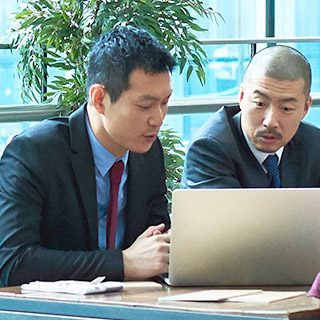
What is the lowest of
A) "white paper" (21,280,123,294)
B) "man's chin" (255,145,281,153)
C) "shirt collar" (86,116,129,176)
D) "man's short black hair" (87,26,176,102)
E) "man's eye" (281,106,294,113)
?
"white paper" (21,280,123,294)

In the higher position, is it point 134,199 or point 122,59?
point 122,59

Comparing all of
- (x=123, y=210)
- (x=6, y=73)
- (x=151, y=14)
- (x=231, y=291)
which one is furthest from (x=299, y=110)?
(x=6, y=73)

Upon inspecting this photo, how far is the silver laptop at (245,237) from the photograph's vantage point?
2850mm

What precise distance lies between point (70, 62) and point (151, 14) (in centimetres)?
48

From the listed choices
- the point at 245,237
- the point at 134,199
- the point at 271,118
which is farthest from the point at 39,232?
the point at 271,118

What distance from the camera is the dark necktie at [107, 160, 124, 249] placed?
3248mm

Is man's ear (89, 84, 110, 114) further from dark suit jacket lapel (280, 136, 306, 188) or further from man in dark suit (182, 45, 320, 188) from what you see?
dark suit jacket lapel (280, 136, 306, 188)

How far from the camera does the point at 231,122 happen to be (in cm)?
369

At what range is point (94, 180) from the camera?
321cm

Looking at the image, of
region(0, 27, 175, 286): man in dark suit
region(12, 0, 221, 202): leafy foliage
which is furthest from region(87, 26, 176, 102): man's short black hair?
region(12, 0, 221, 202): leafy foliage

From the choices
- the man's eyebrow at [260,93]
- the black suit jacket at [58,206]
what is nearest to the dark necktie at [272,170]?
the man's eyebrow at [260,93]

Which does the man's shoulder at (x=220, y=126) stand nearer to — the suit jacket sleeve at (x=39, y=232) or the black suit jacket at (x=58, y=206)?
the black suit jacket at (x=58, y=206)

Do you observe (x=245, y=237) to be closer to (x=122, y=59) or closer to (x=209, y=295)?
(x=209, y=295)

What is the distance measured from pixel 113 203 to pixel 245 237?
19.8 inches
